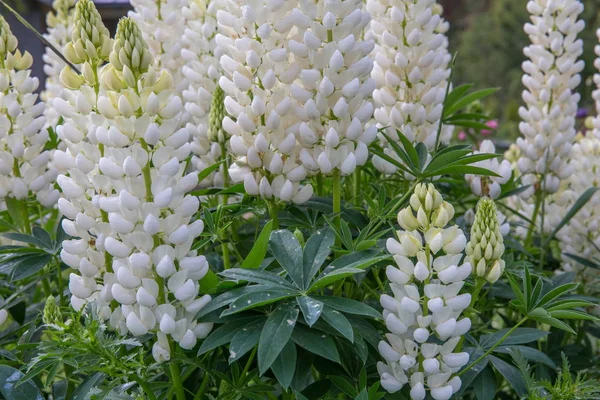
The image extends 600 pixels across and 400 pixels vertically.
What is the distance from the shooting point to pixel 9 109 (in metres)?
1.29

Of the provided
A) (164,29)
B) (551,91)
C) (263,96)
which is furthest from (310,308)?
(551,91)

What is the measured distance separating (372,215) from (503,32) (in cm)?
854

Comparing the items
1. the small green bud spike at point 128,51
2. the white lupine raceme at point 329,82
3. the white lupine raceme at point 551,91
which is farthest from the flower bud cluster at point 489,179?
the small green bud spike at point 128,51

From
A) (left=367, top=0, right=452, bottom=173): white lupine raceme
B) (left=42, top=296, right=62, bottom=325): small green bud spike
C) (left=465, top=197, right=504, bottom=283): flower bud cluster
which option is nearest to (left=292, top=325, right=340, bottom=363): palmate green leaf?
(left=465, top=197, right=504, bottom=283): flower bud cluster

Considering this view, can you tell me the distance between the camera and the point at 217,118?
136 cm

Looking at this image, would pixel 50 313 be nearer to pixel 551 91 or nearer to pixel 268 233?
pixel 268 233

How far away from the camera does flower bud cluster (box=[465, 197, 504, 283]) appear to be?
99 cm

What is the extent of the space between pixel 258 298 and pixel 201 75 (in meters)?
0.74

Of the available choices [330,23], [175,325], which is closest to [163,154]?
[175,325]

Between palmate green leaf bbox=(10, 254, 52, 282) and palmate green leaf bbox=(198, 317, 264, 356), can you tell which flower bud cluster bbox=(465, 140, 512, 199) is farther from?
palmate green leaf bbox=(10, 254, 52, 282)

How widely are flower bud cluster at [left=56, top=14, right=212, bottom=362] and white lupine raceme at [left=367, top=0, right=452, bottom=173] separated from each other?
520 mm

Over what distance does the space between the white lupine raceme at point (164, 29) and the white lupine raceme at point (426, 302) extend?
2.70 ft

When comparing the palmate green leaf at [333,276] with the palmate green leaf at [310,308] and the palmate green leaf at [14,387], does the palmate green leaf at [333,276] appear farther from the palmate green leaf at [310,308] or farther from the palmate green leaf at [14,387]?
the palmate green leaf at [14,387]

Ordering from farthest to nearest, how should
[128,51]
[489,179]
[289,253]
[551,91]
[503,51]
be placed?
[503,51] → [551,91] → [489,179] → [289,253] → [128,51]
